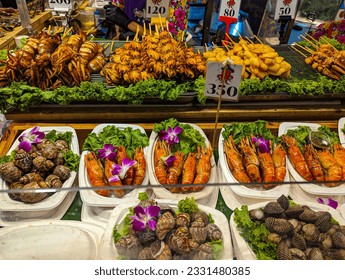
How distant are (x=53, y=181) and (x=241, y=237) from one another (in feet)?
5.01

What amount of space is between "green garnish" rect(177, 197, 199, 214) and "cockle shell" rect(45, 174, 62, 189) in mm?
1032

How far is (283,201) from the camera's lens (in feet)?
6.81

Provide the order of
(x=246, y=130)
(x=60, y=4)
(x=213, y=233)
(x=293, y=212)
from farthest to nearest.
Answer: (x=60, y=4), (x=246, y=130), (x=293, y=212), (x=213, y=233)

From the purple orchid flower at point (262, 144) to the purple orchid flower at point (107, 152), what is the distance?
1355 mm

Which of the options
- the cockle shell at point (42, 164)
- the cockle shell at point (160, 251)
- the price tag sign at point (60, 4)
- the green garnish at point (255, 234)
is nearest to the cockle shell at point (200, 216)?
the green garnish at point (255, 234)

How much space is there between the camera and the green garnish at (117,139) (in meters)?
2.75

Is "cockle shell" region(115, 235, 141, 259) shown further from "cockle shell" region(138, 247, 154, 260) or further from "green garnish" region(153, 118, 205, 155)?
"green garnish" region(153, 118, 205, 155)

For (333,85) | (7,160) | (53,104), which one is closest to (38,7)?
(53,104)

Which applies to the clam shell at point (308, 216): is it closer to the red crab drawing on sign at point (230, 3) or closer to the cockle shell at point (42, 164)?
the cockle shell at point (42, 164)

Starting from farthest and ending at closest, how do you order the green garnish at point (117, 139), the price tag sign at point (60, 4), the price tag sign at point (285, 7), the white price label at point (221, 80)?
the price tag sign at point (285, 7), the price tag sign at point (60, 4), the green garnish at point (117, 139), the white price label at point (221, 80)

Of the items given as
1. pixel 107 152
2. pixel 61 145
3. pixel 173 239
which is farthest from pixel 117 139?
pixel 173 239

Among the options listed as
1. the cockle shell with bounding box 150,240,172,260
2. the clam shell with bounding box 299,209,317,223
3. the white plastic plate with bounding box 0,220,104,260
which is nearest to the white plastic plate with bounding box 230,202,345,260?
the clam shell with bounding box 299,209,317,223

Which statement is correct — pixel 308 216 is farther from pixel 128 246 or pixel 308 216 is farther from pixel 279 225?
pixel 128 246
